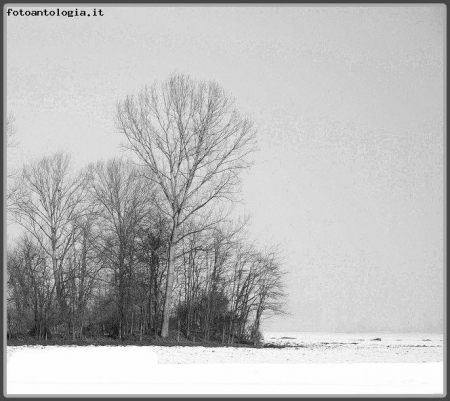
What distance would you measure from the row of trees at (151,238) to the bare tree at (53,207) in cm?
2

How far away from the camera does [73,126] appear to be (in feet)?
35.5

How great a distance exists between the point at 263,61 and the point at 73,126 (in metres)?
2.85

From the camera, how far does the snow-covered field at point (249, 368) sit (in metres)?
7.86

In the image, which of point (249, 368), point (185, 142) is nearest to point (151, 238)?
point (185, 142)

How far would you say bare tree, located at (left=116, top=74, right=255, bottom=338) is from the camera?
1184cm

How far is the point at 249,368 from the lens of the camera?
29.6 feet

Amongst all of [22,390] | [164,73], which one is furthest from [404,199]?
[22,390]

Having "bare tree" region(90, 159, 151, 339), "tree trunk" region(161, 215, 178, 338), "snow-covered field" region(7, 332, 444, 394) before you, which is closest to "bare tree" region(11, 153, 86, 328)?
"bare tree" region(90, 159, 151, 339)

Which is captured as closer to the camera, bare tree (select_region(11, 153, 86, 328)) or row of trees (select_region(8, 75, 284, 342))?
bare tree (select_region(11, 153, 86, 328))

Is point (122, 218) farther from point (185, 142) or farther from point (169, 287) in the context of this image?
point (185, 142)

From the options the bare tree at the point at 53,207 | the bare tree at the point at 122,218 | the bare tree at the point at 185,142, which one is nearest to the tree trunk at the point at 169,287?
the bare tree at the point at 185,142

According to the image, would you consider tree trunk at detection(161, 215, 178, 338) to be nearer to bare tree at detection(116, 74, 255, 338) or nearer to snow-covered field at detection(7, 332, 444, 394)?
bare tree at detection(116, 74, 255, 338)

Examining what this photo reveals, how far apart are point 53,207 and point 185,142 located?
2.47m

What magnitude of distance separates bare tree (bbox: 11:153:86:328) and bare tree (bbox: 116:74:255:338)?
118cm
